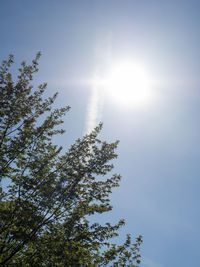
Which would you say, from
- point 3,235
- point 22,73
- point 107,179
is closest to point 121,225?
point 107,179

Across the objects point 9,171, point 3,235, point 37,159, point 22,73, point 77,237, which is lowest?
point 3,235

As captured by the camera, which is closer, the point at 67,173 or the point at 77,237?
the point at 77,237

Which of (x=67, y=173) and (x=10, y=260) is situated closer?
(x=10, y=260)

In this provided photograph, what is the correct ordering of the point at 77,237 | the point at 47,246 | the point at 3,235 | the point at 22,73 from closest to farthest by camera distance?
the point at 47,246 → the point at 77,237 → the point at 3,235 → the point at 22,73

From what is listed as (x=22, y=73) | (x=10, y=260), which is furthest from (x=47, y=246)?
(x=22, y=73)

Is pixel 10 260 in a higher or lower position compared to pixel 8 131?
lower

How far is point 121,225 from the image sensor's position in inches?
336

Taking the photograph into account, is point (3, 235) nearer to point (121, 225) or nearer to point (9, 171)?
point (9, 171)

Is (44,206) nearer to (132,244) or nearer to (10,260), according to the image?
(10,260)

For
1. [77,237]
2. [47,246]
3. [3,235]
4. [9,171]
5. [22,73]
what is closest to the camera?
[47,246]

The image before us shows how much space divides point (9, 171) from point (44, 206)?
247 centimetres

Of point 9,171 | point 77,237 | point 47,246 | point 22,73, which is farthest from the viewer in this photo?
point 22,73

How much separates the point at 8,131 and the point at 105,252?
7749mm

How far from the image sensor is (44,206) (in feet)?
26.5
